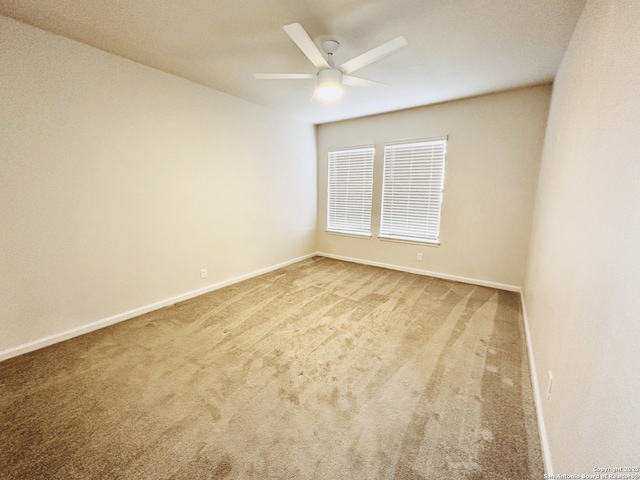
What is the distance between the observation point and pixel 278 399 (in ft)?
5.57

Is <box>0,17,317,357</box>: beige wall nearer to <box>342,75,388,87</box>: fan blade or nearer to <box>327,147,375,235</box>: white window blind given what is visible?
<box>327,147,375,235</box>: white window blind

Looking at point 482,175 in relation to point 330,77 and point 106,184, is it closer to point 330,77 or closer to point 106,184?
point 330,77

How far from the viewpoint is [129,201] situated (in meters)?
2.64

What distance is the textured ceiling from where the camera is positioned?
1.75m

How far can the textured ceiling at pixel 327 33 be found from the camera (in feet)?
5.76

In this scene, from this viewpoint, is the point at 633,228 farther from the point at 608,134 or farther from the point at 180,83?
the point at 180,83

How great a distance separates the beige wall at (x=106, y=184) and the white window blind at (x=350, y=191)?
5.41ft

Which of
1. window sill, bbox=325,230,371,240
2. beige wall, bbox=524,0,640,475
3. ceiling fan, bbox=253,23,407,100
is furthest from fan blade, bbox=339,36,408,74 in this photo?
window sill, bbox=325,230,371,240

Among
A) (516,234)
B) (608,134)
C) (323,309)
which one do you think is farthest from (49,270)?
(516,234)

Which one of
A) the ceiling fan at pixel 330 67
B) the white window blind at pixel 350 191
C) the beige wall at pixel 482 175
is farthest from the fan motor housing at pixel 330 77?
the white window blind at pixel 350 191

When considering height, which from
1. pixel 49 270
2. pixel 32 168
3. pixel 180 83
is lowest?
pixel 49 270

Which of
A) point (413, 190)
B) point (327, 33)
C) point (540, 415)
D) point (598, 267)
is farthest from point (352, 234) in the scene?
point (598, 267)

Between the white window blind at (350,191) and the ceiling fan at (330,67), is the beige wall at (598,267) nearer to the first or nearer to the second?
the ceiling fan at (330,67)

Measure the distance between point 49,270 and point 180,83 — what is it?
2.30 m
